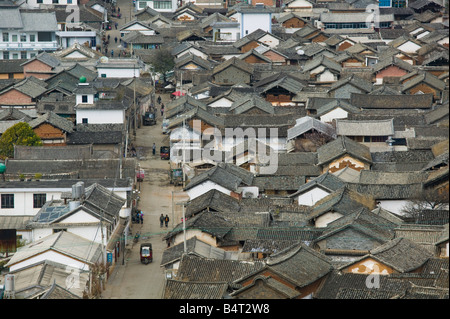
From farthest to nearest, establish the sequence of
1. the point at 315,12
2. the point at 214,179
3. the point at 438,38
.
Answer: the point at 315,12 → the point at 438,38 → the point at 214,179

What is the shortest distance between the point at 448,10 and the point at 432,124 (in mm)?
22137

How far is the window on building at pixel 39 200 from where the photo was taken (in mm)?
29500

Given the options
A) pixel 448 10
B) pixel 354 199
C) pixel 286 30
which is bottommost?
pixel 286 30

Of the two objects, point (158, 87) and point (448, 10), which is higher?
point (448, 10)

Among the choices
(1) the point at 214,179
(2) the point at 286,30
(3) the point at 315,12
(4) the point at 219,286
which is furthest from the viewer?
(3) the point at 315,12

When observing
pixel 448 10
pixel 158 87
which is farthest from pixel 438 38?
pixel 448 10

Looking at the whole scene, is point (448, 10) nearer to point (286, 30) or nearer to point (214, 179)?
point (214, 179)

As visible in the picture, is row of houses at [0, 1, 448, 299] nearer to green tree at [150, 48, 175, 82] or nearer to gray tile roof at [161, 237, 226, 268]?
gray tile roof at [161, 237, 226, 268]

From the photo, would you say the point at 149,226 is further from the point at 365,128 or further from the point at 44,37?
the point at 44,37

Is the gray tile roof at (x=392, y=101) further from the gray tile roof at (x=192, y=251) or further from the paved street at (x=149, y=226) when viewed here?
the gray tile roof at (x=192, y=251)

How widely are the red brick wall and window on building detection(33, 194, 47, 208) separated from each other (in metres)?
15.7

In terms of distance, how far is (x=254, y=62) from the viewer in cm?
5303

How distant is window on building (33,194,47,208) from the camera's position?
1161 inches

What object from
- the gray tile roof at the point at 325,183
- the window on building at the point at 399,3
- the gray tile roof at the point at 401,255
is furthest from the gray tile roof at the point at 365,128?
the window on building at the point at 399,3
